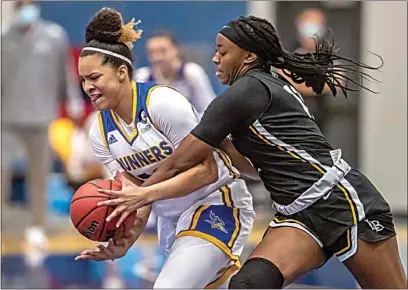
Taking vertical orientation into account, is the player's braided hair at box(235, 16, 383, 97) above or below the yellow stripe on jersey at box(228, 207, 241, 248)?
above

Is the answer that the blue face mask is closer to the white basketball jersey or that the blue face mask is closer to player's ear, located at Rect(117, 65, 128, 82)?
the white basketball jersey

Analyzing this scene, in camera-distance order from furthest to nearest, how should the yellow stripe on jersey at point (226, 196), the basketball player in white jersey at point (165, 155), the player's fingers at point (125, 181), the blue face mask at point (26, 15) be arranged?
the blue face mask at point (26, 15) < the yellow stripe on jersey at point (226, 196) < the basketball player in white jersey at point (165, 155) < the player's fingers at point (125, 181)

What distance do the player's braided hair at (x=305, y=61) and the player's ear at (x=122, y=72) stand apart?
545 mm

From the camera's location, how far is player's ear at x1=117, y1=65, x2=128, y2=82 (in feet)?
12.6

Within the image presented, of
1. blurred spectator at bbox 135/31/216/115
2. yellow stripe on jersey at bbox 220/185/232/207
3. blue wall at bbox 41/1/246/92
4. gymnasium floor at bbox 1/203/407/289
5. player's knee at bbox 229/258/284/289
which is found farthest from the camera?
blue wall at bbox 41/1/246/92

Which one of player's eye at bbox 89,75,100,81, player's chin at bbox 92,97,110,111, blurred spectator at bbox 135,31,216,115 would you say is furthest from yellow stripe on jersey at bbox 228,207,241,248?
blurred spectator at bbox 135,31,216,115

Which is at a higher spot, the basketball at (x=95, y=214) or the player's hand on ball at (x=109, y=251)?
the basketball at (x=95, y=214)

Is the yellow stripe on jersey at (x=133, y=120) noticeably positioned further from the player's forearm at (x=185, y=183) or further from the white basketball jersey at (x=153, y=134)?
the player's forearm at (x=185, y=183)

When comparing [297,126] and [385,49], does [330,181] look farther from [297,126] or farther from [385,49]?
[385,49]

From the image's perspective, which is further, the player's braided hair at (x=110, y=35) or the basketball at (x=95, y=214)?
the player's braided hair at (x=110, y=35)

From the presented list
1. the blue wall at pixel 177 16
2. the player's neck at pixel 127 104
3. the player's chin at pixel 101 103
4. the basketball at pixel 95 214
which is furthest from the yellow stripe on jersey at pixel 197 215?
the blue wall at pixel 177 16

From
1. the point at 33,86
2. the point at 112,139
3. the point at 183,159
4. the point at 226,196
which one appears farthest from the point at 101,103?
the point at 33,86

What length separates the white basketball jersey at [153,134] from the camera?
12.5 feet

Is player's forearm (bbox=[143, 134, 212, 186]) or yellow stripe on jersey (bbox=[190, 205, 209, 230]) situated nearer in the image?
player's forearm (bbox=[143, 134, 212, 186])
